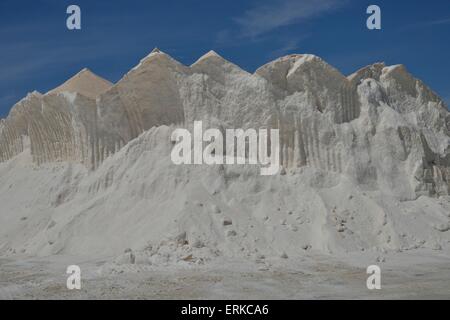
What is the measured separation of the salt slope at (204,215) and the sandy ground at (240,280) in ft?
3.10

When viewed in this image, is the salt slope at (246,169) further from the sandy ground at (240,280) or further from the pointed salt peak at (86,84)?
the sandy ground at (240,280)

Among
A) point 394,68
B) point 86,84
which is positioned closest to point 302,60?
point 394,68

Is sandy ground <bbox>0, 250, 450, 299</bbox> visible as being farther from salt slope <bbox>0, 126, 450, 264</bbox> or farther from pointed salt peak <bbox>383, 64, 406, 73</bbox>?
pointed salt peak <bbox>383, 64, 406, 73</bbox>

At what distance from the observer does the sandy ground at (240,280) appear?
9.84m

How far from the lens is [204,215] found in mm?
15492

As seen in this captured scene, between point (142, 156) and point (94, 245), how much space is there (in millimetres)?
3760

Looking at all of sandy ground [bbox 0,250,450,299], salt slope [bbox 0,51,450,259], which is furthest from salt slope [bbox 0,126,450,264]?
sandy ground [bbox 0,250,450,299]

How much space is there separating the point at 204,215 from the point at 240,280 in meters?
4.49

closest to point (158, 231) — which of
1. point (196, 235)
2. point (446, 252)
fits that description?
point (196, 235)

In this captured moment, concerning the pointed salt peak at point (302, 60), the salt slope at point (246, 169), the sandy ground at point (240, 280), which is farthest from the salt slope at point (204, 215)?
the pointed salt peak at point (302, 60)

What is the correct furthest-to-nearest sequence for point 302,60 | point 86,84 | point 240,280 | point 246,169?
point 86,84
point 302,60
point 246,169
point 240,280

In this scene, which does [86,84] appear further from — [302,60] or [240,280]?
[240,280]

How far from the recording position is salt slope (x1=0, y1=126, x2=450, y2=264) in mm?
14781

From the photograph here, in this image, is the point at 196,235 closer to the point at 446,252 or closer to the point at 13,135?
the point at 446,252
